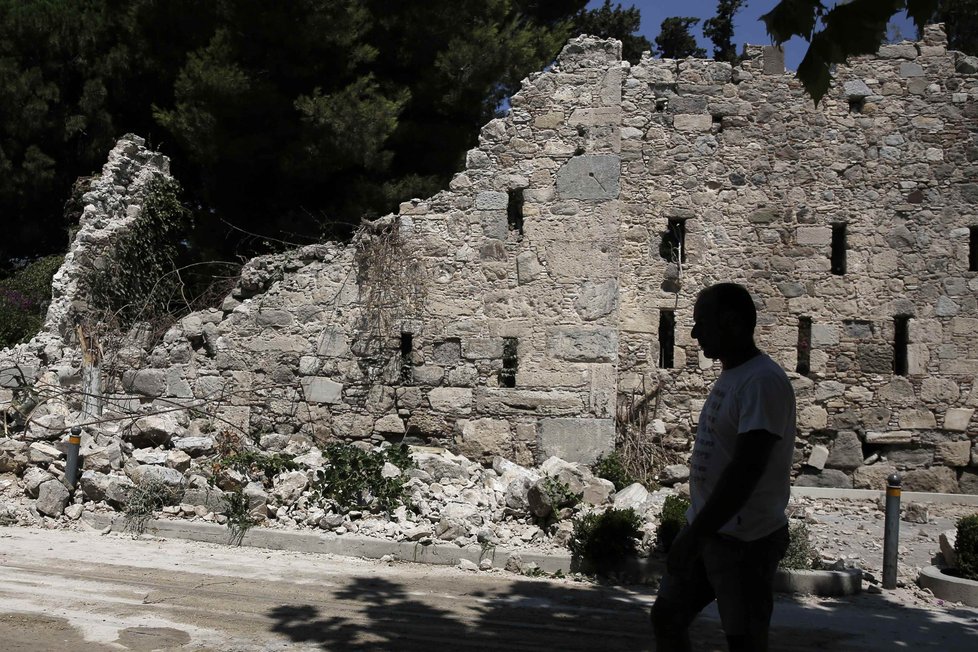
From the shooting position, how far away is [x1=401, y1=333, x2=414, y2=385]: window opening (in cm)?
834

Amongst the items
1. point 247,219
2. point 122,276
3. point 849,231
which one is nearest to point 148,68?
point 247,219

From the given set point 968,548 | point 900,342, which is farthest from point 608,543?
point 900,342

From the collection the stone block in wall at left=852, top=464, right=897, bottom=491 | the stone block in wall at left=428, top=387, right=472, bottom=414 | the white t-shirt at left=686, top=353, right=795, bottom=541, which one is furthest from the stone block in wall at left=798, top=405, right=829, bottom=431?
the white t-shirt at left=686, top=353, right=795, bottom=541

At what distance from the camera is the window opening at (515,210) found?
27.6ft

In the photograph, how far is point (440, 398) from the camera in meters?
8.27

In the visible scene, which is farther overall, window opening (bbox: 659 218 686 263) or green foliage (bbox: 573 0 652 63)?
green foliage (bbox: 573 0 652 63)

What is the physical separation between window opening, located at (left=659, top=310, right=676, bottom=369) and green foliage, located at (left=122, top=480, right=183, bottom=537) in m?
4.90

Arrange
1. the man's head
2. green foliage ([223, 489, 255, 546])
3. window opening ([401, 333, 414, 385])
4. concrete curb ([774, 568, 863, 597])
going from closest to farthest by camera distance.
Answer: the man's head < concrete curb ([774, 568, 863, 597]) < green foliage ([223, 489, 255, 546]) < window opening ([401, 333, 414, 385])

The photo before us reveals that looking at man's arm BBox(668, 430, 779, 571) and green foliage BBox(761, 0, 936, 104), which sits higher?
green foliage BBox(761, 0, 936, 104)

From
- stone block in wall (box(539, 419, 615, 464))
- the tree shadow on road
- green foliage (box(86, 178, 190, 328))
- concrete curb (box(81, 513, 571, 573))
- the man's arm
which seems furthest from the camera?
green foliage (box(86, 178, 190, 328))

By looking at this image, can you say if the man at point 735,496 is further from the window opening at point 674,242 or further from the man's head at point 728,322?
the window opening at point 674,242

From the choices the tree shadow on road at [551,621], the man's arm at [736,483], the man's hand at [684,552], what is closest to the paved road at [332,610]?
the tree shadow on road at [551,621]

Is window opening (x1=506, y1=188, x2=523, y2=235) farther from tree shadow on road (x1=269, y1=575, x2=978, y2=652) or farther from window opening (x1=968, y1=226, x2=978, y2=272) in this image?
window opening (x1=968, y1=226, x2=978, y2=272)

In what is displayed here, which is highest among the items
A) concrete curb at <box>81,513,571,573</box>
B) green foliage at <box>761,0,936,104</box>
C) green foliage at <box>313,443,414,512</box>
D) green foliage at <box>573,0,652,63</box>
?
green foliage at <box>573,0,652,63</box>
